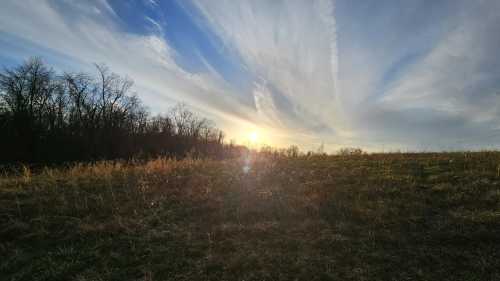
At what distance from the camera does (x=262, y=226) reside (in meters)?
4.79

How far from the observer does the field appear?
3.63m

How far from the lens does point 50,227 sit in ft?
17.3

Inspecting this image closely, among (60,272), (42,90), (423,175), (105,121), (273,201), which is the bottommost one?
(60,272)

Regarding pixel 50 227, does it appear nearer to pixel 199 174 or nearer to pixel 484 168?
pixel 199 174

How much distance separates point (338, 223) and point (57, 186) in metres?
7.32

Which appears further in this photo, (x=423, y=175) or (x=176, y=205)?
(x=423, y=175)

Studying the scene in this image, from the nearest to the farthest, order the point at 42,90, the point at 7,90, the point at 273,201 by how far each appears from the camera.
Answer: the point at 273,201 < the point at 7,90 < the point at 42,90

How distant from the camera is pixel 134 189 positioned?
23.3 ft

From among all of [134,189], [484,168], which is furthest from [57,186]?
[484,168]

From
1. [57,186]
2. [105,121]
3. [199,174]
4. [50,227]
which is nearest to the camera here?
[50,227]

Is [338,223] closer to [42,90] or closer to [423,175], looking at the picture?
[423,175]

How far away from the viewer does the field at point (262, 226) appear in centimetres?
363

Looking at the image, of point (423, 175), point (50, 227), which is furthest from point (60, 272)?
point (423, 175)

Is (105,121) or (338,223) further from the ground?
(105,121)
